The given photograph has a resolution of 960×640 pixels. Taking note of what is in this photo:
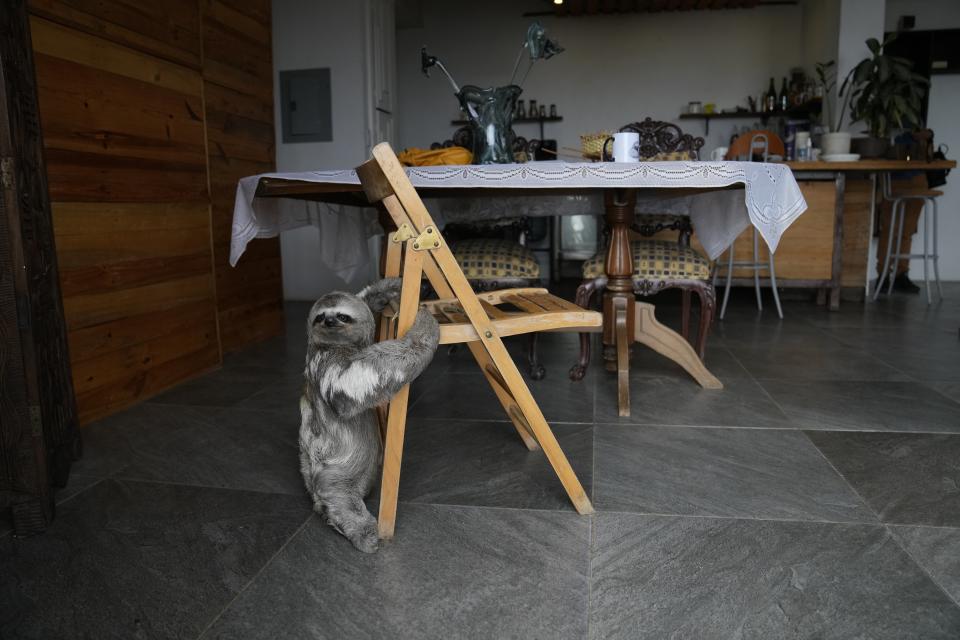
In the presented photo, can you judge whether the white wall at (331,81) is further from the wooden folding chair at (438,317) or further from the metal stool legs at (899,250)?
the metal stool legs at (899,250)

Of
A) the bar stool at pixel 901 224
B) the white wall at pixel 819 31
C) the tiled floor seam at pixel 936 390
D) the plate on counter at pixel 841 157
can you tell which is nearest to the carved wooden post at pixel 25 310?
the tiled floor seam at pixel 936 390

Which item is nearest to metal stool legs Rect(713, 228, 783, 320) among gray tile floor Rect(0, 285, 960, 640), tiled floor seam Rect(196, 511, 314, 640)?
gray tile floor Rect(0, 285, 960, 640)

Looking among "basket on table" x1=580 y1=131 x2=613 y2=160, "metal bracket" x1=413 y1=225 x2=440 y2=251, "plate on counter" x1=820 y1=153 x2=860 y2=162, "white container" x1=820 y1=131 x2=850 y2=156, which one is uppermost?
"white container" x1=820 y1=131 x2=850 y2=156

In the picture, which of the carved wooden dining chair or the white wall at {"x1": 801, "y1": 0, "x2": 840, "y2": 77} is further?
the white wall at {"x1": 801, "y1": 0, "x2": 840, "y2": 77}

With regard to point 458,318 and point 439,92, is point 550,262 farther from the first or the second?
point 458,318

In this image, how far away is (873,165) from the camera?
4270 millimetres

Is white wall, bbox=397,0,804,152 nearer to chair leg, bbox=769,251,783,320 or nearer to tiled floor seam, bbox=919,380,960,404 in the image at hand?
chair leg, bbox=769,251,783,320

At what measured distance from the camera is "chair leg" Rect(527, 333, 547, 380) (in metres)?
2.65

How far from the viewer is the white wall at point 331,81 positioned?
4867 mm

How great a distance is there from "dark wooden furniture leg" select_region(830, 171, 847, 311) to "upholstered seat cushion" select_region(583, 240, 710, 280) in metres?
2.38

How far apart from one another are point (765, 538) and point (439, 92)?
6822 mm

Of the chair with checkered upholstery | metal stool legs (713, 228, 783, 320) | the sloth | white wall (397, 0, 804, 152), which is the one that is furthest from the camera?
white wall (397, 0, 804, 152)

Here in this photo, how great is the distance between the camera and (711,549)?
1312mm

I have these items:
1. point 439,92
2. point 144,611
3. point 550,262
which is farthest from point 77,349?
point 439,92
